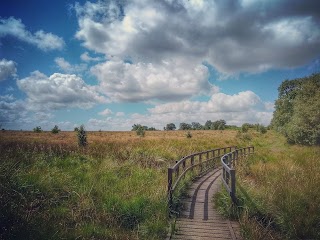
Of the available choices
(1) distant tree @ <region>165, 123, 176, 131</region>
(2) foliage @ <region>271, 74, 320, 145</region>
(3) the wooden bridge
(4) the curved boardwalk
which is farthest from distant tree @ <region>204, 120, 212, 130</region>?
(4) the curved boardwalk

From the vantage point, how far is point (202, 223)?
24.2 ft

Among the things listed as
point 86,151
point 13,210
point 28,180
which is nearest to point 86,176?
point 28,180

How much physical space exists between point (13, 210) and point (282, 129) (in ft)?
151

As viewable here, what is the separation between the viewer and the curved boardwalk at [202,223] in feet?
21.7

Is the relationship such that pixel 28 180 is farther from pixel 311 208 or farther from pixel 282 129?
pixel 282 129

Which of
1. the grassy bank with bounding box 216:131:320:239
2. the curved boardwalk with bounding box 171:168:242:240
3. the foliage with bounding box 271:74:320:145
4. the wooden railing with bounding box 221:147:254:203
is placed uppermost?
the foliage with bounding box 271:74:320:145

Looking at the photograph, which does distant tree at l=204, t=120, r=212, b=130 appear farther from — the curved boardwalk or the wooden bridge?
the curved boardwalk

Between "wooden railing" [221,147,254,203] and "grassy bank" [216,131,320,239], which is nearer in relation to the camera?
"grassy bank" [216,131,320,239]

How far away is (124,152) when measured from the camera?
1712 centimetres

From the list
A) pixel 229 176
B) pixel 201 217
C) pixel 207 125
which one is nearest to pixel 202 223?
pixel 201 217

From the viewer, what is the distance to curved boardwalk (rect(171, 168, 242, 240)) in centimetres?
663

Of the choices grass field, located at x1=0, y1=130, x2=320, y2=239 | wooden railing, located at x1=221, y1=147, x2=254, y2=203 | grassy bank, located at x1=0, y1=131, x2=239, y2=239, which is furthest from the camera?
wooden railing, located at x1=221, y1=147, x2=254, y2=203

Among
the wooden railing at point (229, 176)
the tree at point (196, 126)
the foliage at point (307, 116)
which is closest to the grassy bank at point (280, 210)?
the wooden railing at point (229, 176)

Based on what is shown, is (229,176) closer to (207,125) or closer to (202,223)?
(202,223)
